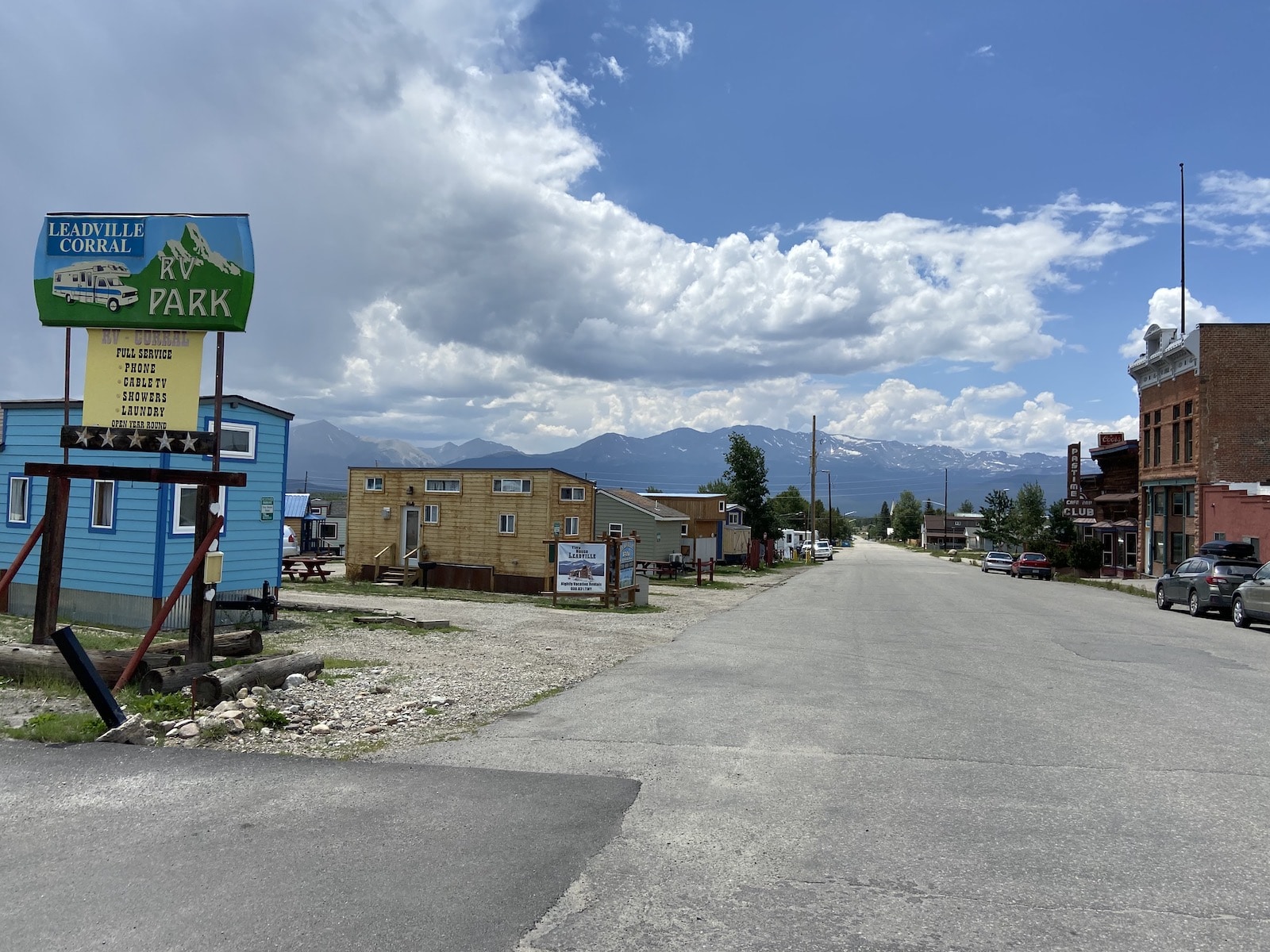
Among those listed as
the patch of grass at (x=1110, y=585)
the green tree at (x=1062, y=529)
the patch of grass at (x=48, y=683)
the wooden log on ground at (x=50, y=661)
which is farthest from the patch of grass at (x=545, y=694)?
the green tree at (x=1062, y=529)

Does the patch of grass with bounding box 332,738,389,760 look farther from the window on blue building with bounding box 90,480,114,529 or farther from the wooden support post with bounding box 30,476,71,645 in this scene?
the window on blue building with bounding box 90,480,114,529

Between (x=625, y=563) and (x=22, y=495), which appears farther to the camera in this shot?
(x=625, y=563)

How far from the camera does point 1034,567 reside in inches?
1941

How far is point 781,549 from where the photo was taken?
252ft

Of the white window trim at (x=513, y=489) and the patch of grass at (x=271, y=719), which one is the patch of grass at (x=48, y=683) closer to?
the patch of grass at (x=271, y=719)

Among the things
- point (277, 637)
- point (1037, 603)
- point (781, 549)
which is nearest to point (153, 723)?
point (277, 637)

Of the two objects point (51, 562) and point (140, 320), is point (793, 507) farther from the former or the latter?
point (51, 562)

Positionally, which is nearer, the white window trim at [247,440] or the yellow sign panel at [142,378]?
the yellow sign panel at [142,378]

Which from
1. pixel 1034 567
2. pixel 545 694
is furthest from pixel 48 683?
pixel 1034 567

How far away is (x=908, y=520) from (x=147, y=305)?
165222 millimetres

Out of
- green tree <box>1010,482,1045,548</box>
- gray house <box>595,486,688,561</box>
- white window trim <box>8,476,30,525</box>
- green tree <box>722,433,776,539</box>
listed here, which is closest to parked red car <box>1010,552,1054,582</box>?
green tree <box>1010,482,1045,548</box>

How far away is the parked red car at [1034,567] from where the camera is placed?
4928 centimetres

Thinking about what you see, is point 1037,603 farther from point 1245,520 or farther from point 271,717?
point 271,717

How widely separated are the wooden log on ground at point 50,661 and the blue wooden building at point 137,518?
17.0ft
